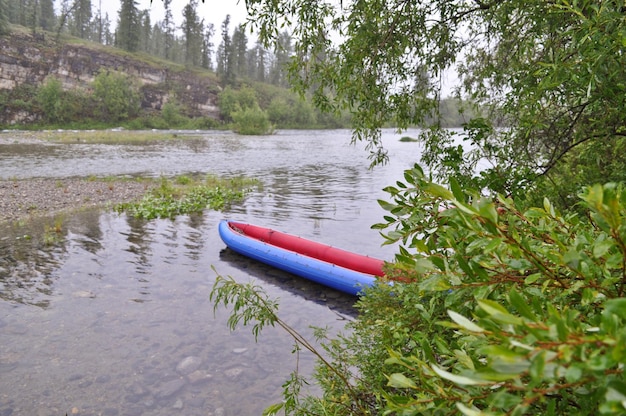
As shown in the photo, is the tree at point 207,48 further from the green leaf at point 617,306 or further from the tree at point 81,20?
the green leaf at point 617,306

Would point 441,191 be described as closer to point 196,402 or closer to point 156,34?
point 196,402

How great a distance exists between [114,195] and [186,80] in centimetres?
8581

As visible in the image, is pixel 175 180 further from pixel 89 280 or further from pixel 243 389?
pixel 243 389

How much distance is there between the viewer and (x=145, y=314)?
25.8 ft

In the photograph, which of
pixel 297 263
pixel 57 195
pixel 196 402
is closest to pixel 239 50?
pixel 57 195

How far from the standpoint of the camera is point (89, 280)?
9234 mm

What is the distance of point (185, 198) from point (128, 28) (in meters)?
95.7

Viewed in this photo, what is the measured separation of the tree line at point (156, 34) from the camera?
305ft

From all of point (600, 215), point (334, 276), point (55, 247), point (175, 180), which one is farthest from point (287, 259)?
point (175, 180)

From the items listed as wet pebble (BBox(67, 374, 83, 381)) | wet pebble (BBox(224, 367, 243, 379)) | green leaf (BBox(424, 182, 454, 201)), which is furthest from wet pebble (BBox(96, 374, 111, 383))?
green leaf (BBox(424, 182, 454, 201))

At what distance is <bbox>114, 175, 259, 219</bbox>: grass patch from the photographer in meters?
15.3

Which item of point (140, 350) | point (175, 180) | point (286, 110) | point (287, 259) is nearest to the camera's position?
point (140, 350)

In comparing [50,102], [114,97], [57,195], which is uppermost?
[114,97]

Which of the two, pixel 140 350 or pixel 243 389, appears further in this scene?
pixel 140 350
